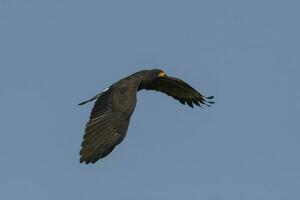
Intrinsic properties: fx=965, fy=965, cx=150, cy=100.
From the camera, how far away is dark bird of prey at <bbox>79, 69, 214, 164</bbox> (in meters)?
18.2

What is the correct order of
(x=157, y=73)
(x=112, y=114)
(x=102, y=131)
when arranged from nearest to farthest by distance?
(x=102, y=131), (x=112, y=114), (x=157, y=73)

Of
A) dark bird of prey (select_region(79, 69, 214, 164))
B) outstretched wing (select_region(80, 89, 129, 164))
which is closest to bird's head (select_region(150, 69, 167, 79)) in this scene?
dark bird of prey (select_region(79, 69, 214, 164))

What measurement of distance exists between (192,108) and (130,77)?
4.06 m

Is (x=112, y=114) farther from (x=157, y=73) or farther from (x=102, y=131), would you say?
(x=157, y=73)

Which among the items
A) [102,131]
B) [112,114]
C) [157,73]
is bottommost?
[102,131]

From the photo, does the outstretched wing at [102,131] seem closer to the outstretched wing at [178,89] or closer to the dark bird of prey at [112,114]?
the dark bird of prey at [112,114]

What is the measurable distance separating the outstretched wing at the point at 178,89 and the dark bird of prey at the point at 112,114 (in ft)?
1.49

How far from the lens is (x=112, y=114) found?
19.4 m

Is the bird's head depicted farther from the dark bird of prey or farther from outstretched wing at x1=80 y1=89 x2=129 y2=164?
outstretched wing at x1=80 y1=89 x2=129 y2=164

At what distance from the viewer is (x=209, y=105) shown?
24.9 meters

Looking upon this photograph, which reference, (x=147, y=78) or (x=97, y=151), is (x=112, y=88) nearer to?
(x=147, y=78)

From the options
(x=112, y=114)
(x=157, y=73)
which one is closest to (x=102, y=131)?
(x=112, y=114)

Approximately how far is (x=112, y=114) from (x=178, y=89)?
5333mm

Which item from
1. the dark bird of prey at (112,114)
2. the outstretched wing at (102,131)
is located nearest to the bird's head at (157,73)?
the dark bird of prey at (112,114)
